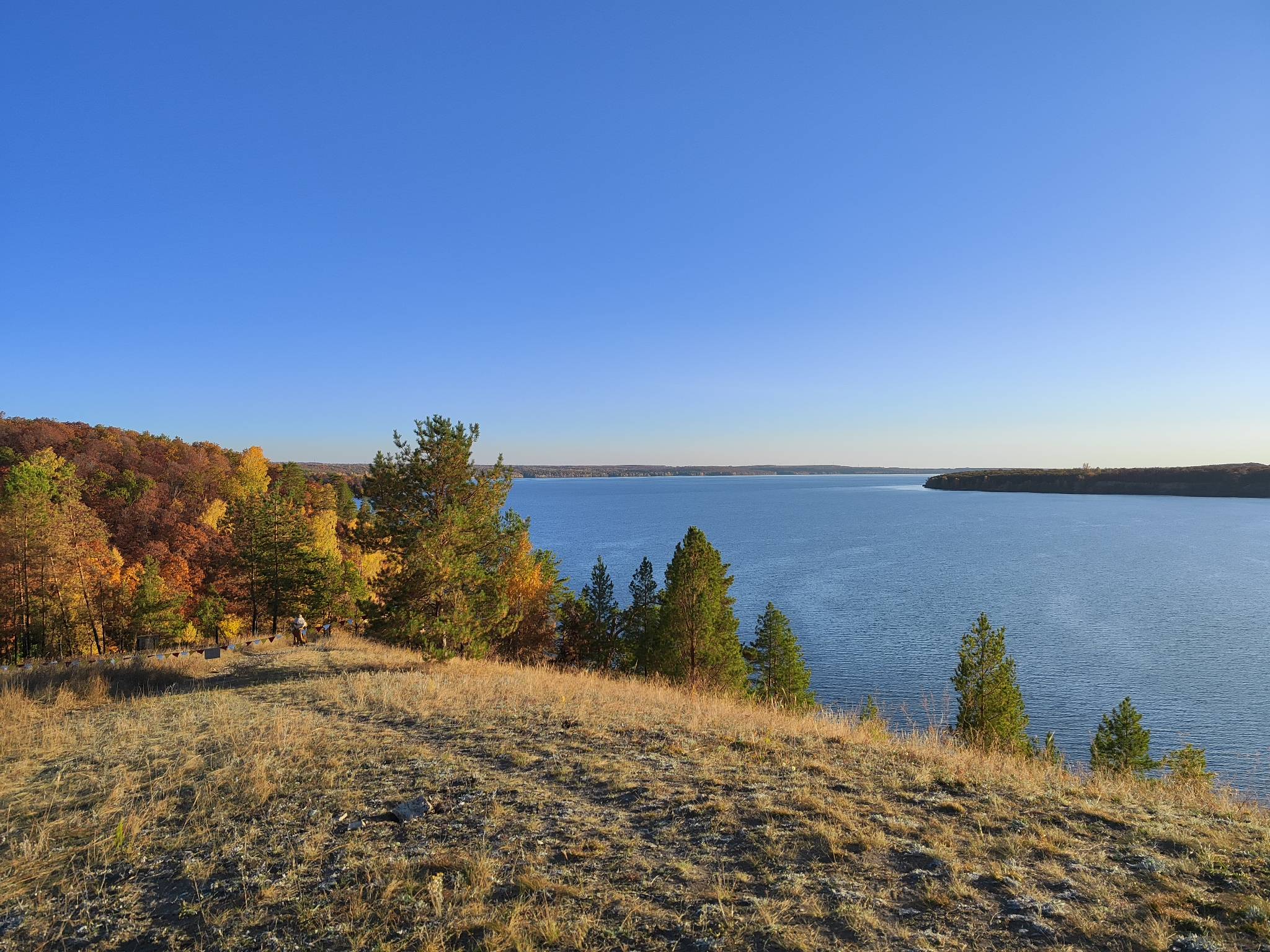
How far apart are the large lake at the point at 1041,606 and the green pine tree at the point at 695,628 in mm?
7064

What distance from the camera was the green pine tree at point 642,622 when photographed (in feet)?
114

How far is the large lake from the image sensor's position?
101 feet

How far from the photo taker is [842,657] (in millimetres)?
38875

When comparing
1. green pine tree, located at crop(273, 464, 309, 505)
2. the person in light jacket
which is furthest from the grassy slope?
green pine tree, located at crop(273, 464, 309, 505)

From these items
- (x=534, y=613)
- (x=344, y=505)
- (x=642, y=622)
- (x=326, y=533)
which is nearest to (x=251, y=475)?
(x=344, y=505)

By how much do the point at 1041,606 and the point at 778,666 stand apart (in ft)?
105

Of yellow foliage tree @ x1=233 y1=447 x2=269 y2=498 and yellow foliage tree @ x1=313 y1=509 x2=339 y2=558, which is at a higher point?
yellow foliage tree @ x1=233 y1=447 x2=269 y2=498

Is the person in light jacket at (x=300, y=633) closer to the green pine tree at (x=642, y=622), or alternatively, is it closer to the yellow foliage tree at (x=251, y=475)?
the green pine tree at (x=642, y=622)

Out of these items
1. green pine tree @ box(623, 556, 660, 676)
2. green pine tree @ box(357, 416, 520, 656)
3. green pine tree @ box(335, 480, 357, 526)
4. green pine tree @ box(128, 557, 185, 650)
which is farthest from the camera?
green pine tree @ box(335, 480, 357, 526)

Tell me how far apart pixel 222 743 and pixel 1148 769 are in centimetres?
3002

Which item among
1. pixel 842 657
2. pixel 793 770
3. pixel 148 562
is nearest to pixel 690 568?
pixel 842 657

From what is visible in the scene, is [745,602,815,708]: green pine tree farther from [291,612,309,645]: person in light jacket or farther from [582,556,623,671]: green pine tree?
[291,612,309,645]: person in light jacket

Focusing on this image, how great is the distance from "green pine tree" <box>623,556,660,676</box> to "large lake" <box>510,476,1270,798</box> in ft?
32.3

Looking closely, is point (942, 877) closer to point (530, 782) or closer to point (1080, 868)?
point (1080, 868)
